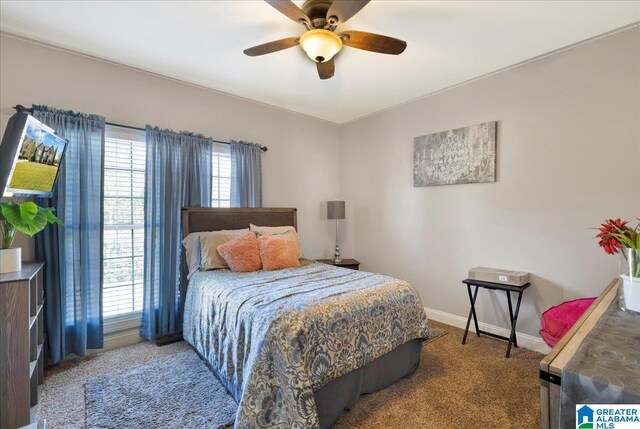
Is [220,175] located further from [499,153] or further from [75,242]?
[499,153]

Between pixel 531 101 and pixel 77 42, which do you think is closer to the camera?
pixel 77 42

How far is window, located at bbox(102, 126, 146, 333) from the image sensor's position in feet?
9.09

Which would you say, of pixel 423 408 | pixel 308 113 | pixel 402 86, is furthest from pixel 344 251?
pixel 423 408

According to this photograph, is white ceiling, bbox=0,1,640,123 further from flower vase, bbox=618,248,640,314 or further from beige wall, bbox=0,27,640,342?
flower vase, bbox=618,248,640,314

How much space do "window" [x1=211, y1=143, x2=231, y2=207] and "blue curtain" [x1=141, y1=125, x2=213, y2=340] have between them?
259 mm

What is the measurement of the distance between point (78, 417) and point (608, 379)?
8.82 ft

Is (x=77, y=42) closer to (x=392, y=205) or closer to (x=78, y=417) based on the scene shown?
(x=78, y=417)

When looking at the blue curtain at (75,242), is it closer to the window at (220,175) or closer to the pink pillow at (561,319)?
the window at (220,175)

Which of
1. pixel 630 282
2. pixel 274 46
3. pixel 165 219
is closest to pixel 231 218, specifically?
pixel 165 219

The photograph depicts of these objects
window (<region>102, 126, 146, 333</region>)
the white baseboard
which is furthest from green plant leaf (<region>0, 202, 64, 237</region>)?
the white baseboard

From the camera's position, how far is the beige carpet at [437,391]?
1811 millimetres

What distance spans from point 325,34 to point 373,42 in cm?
35

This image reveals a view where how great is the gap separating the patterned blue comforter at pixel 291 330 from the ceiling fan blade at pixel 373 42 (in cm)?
176

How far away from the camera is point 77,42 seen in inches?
95.9
